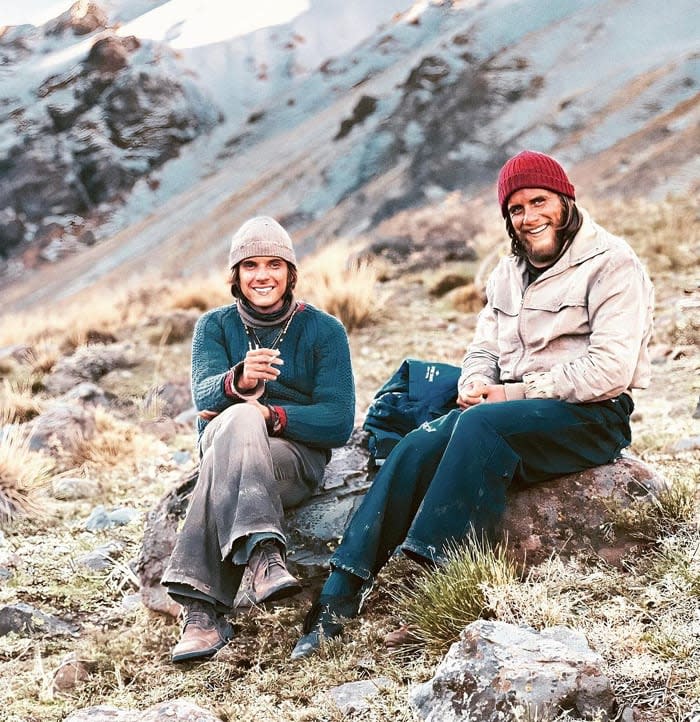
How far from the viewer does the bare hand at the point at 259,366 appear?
3.61 meters

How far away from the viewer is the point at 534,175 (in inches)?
137

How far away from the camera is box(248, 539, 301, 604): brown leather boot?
3168mm

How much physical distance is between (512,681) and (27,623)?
93.4 inches

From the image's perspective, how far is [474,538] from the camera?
Result: 324 centimetres

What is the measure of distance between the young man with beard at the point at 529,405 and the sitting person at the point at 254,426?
330 mm

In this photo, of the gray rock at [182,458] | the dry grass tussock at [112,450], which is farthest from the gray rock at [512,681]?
the dry grass tussock at [112,450]

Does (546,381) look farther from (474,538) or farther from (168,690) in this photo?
(168,690)

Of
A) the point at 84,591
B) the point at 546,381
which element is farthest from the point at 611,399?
the point at 84,591

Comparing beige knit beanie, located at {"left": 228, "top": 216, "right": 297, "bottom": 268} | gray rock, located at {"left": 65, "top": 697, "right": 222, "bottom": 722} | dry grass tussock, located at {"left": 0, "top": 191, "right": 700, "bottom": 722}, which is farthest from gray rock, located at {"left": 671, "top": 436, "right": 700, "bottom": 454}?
gray rock, located at {"left": 65, "top": 697, "right": 222, "bottom": 722}

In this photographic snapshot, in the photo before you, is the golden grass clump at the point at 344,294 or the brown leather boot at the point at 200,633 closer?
the brown leather boot at the point at 200,633

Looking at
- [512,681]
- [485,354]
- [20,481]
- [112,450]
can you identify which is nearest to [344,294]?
[112,450]

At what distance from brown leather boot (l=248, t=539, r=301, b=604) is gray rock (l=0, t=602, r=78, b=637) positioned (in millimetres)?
1197

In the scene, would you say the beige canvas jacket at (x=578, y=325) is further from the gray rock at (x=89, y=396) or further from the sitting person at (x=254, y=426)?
the gray rock at (x=89, y=396)

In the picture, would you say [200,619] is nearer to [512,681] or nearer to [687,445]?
[512,681]
